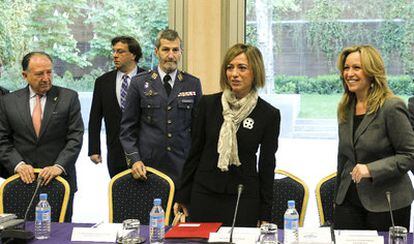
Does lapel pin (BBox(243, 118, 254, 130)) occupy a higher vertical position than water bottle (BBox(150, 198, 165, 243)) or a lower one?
higher

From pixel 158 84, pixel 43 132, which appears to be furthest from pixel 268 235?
pixel 43 132

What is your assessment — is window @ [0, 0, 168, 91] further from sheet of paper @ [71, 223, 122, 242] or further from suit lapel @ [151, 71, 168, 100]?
sheet of paper @ [71, 223, 122, 242]

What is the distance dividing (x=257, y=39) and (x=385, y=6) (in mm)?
1132

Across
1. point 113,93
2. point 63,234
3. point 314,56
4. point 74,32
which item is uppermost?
point 74,32

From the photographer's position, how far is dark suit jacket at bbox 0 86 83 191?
4277mm

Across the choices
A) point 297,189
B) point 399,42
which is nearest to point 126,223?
point 297,189

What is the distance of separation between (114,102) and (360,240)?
2.50 metres

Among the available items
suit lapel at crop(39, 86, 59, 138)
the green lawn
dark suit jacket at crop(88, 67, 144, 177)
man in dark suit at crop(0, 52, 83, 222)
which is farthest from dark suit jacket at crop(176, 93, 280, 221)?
the green lawn

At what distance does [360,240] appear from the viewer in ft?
9.30

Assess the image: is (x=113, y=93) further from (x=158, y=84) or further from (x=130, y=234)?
(x=130, y=234)

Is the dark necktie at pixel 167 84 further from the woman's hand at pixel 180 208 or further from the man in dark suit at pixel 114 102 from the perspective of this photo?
the woman's hand at pixel 180 208

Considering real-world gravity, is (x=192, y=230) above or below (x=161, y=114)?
below

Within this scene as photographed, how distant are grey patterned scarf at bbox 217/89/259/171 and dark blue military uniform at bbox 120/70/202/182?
2.83ft

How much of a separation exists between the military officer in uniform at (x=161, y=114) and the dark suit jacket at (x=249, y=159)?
0.81m
